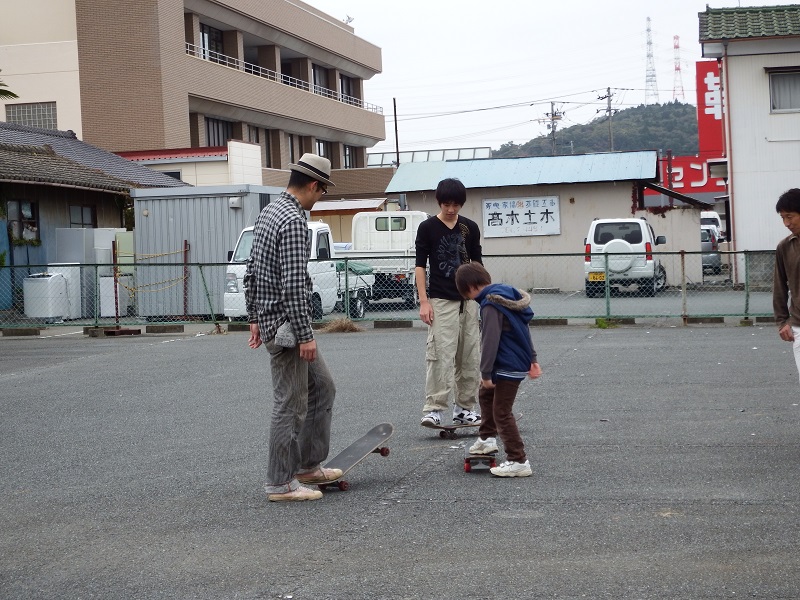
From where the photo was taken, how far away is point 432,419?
27.2 ft

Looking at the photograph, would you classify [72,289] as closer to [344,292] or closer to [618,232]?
[344,292]

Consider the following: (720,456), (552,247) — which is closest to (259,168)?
(552,247)

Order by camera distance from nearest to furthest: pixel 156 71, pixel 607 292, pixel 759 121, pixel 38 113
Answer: pixel 607 292
pixel 759 121
pixel 156 71
pixel 38 113

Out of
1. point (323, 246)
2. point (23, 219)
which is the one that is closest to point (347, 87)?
point (23, 219)

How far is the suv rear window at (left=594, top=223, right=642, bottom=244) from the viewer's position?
1066 inches

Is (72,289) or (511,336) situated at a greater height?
(72,289)

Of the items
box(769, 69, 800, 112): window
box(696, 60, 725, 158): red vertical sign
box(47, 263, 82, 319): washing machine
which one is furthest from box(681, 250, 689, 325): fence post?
box(696, 60, 725, 158): red vertical sign

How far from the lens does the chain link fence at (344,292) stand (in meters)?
19.2

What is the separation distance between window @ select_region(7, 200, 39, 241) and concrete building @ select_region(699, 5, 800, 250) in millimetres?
17360

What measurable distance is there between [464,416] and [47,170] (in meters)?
20.3

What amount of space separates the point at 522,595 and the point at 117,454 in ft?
15.0

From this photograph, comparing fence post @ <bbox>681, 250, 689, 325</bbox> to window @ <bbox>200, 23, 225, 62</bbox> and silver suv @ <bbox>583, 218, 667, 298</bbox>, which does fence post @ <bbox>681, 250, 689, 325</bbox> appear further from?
window @ <bbox>200, 23, 225, 62</bbox>

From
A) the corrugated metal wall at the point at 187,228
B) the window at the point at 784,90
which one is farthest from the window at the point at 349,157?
the corrugated metal wall at the point at 187,228

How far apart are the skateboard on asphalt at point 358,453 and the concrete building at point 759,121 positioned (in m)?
22.2
